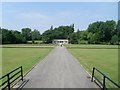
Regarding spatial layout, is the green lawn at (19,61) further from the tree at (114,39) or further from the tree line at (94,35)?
the tree at (114,39)

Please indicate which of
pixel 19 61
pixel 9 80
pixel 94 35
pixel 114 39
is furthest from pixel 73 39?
pixel 9 80

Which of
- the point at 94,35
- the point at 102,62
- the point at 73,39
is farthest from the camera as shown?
the point at 73,39

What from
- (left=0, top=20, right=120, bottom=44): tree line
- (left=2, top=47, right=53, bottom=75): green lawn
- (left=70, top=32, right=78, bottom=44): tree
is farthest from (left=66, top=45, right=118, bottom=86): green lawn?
(left=70, top=32, right=78, bottom=44): tree

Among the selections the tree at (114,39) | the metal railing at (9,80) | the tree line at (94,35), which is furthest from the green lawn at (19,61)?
the tree at (114,39)

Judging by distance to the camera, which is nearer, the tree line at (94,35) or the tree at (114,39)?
the tree at (114,39)

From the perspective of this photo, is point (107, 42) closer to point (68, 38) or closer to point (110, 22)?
point (110, 22)

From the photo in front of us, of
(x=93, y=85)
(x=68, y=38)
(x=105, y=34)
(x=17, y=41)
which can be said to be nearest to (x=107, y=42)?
(x=105, y=34)

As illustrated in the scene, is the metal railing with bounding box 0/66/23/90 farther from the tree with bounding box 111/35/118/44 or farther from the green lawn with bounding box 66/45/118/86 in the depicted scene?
the tree with bounding box 111/35/118/44

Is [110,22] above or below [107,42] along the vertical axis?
above

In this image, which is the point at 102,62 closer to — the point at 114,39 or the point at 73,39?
the point at 114,39

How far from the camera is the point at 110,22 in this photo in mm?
163125

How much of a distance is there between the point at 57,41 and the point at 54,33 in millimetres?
8994

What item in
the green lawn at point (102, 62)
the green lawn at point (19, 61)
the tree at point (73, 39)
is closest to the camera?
the green lawn at point (102, 62)

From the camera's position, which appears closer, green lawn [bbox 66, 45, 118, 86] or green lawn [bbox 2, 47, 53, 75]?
green lawn [bbox 66, 45, 118, 86]
